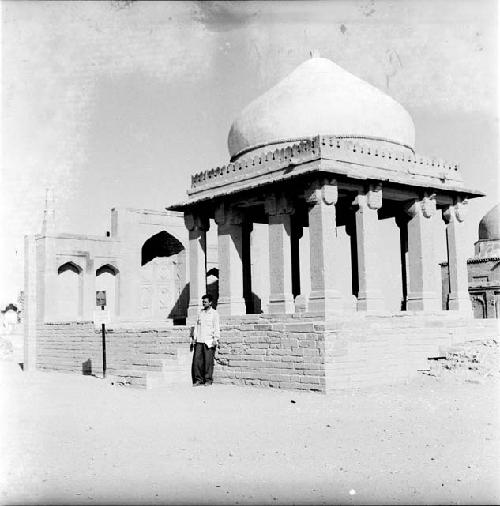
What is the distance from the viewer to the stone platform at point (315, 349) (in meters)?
12.5

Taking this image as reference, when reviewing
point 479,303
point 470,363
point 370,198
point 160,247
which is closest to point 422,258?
point 370,198

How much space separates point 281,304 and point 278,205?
2.13 metres

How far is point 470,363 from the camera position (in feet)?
43.8

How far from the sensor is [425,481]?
589cm

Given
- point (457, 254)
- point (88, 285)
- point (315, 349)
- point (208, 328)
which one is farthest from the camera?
point (88, 285)

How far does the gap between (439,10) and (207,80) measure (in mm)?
3084

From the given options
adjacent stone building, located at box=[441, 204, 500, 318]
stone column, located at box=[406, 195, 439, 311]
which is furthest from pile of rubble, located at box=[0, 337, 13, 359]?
adjacent stone building, located at box=[441, 204, 500, 318]

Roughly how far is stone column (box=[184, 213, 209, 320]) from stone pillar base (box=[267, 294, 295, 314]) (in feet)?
9.85

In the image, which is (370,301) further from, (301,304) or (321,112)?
(321,112)

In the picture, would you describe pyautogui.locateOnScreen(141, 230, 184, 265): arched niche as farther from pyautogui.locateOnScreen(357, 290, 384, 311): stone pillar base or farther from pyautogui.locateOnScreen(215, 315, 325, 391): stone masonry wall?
pyautogui.locateOnScreen(215, 315, 325, 391): stone masonry wall

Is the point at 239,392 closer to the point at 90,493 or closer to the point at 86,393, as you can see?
the point at 86,393

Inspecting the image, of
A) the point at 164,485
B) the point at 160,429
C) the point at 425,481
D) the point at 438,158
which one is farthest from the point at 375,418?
the point at 438,158

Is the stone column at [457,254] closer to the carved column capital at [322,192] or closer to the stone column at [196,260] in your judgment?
the carved column capital at [322,192]

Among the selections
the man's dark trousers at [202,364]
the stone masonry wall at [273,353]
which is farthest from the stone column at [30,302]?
the man's dark trousers at [202,364]
